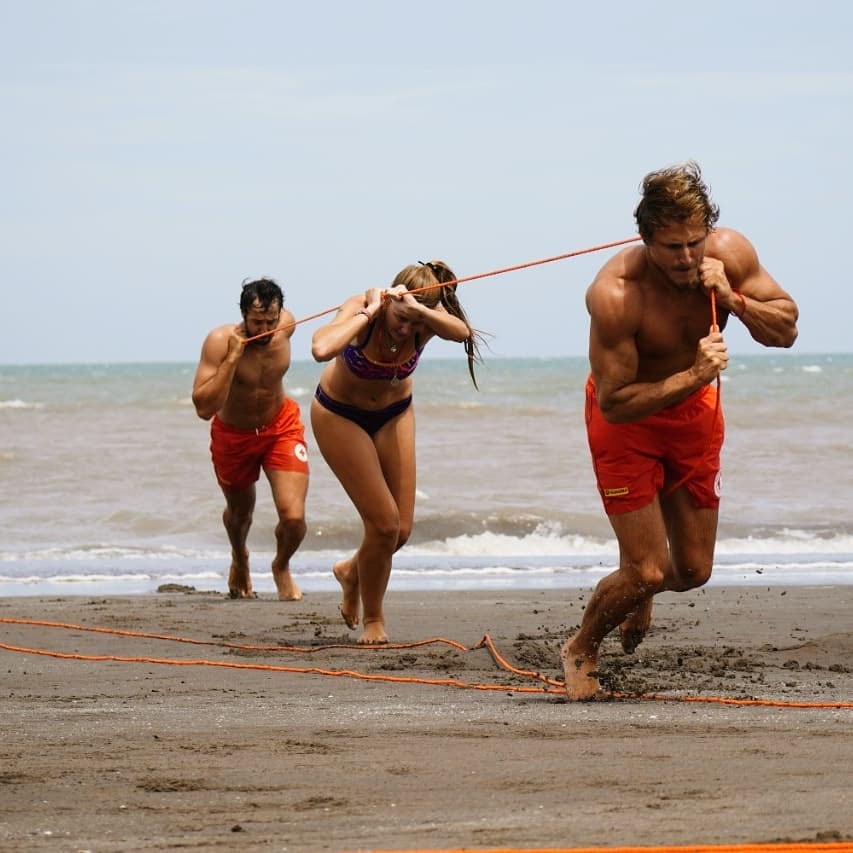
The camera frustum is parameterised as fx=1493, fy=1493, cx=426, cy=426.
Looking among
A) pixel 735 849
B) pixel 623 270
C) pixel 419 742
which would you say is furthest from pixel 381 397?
pixel 735 849

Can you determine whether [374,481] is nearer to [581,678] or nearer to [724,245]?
[581,678]

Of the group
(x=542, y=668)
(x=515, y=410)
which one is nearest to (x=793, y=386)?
(x=515, y=410)

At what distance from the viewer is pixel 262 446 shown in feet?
32.8

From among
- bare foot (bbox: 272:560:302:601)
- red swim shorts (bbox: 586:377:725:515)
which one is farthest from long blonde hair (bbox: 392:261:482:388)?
bare foot (bbox: 272:560:302:601)

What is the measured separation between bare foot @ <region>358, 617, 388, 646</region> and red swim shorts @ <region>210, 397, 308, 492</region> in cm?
244

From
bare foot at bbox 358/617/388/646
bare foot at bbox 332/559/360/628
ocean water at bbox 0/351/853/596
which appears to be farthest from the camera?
ocean water at bbox 0/351/853/596

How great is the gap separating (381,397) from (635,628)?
1.82 meters

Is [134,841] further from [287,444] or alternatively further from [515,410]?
[515,410]

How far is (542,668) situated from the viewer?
6723 mm

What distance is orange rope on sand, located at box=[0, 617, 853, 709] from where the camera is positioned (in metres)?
5.54

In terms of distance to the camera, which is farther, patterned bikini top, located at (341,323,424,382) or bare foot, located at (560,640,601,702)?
patterned bikini top, located at (341,323,424,382)

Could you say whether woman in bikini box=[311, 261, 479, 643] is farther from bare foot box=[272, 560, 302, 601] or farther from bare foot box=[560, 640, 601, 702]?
bare foot box=[272, 560, 302, 601]

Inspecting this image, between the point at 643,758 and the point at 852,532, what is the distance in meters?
9.90

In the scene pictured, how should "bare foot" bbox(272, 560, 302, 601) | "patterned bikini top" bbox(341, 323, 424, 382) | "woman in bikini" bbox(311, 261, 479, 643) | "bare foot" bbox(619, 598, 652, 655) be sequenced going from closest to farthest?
"bare foot" bbox(619, 598, 652, 655) < "woman in bikini" bbox(311, 261, 479, 643) < "patterned bikini top" bbox(341, 323, 424, 382) < "bare foot" bbox(272, 560, 302, 601)
